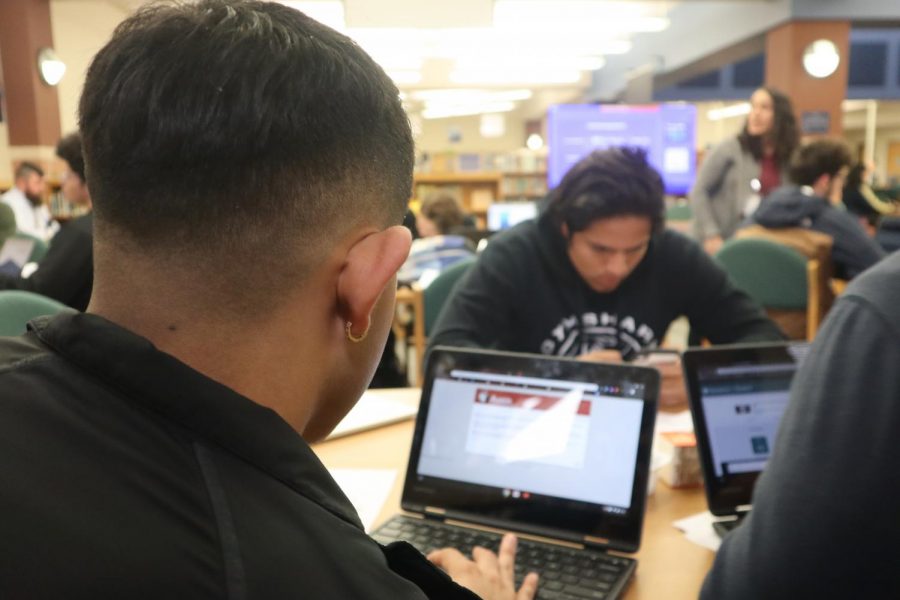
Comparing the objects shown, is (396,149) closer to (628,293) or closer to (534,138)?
(628,293)

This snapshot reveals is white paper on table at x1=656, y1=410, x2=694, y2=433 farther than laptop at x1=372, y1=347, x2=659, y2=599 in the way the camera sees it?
Yes

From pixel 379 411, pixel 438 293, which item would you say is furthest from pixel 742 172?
pixel 379 411

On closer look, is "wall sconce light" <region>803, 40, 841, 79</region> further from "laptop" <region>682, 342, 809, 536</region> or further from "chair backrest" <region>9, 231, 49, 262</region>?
"laptop" <region>682, 342, 809, 536</region>

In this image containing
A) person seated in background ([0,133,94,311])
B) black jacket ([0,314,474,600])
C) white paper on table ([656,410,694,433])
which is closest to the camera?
black jacket ([0,314,474,600])

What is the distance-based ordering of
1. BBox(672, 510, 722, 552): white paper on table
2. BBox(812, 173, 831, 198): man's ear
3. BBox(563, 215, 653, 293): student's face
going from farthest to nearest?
BBox(812, 173, 831, 198): man's ear < BBox(563, 215, 653, 293): student's face < BBox(672, 510, 722, 552): white paper on table

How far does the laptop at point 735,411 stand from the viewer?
1148 mm

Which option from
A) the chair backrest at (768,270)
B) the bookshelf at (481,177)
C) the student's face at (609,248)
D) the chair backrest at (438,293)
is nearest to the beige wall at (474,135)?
the bookshelf at (481,177)

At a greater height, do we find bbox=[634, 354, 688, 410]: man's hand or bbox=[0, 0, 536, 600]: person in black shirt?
bbox=[0, 0, 536, 600]: person in black shirt

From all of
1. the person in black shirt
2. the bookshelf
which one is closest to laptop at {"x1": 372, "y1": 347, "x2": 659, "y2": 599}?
the person in black shirt

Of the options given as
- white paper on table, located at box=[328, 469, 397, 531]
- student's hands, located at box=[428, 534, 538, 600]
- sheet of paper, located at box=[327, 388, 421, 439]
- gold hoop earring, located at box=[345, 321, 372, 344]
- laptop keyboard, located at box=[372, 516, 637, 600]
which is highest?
gold hoop earring, located at box=[345, 321, 372, 344]

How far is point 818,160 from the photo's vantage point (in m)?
3.78

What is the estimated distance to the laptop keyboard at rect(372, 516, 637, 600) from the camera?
0.95 m

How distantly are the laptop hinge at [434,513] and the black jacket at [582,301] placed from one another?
744mm

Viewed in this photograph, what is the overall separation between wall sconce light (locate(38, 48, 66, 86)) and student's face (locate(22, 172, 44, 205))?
1.68 m
